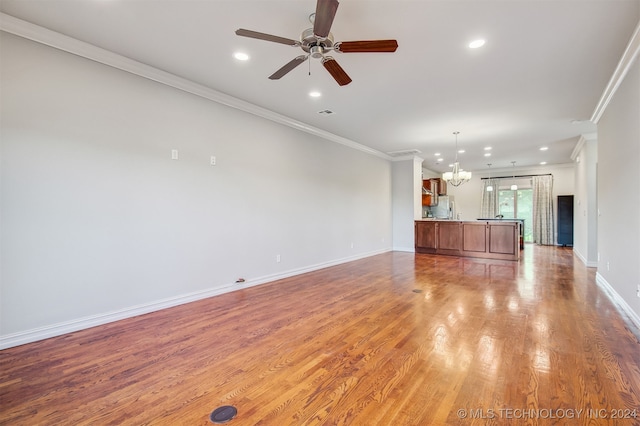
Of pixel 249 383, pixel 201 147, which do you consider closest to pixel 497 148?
pixel 201 147

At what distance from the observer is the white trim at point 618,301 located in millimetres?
2953

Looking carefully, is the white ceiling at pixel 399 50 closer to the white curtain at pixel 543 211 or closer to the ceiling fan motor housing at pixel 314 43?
the ceiling fan motor housing at pixel 314 43

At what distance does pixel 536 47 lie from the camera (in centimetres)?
→ 287

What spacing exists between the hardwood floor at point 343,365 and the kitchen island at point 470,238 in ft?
10.4

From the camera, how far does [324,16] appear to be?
1.95 meters

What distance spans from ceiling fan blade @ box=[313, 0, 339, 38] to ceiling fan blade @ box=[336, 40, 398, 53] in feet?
0.58

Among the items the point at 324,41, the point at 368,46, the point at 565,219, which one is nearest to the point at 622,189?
the point at 368,46

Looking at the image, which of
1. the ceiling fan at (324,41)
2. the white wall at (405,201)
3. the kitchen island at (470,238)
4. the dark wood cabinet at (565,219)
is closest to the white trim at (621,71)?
the ceiling fan at (324,41)

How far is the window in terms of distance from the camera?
34.3ft

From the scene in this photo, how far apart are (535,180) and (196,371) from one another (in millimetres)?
12001

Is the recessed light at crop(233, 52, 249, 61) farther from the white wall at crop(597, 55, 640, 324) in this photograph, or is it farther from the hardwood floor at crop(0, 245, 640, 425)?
the white wall at crop(597, 55, 640, 324)

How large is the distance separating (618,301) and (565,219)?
7.33 meters

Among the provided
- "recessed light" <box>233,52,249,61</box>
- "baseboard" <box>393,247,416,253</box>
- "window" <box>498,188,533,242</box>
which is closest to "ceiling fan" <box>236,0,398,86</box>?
"recessed light" <box>233,52,249,61</box>

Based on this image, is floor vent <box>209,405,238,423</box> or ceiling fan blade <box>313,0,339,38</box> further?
ceiling fan blade <box>313,0,339,38</box>
